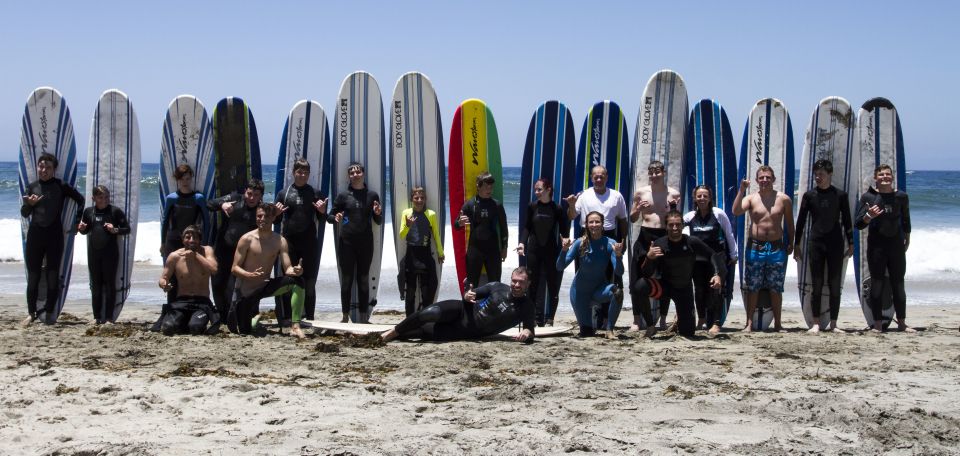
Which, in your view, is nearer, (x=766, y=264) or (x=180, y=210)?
(x=766, y=264)

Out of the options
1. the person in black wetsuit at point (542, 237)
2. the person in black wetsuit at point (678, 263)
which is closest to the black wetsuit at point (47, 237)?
the person in black wetsuit at point (542, 237)

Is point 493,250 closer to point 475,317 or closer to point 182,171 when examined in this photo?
point 475,317

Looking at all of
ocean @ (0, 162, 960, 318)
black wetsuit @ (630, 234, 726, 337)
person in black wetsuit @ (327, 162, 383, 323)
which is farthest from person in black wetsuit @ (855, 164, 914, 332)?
person in black wetsuit @ (327, 162, 383, 323)

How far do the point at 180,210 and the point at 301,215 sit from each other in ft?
2.77

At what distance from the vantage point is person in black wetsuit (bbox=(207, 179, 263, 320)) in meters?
6.70

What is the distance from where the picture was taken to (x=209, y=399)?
14.7 ft

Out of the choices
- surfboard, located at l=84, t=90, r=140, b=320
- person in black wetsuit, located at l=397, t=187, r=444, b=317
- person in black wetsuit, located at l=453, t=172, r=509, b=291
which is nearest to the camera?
person in black wetsuit, located at l=453, t=172, r=509, b=291

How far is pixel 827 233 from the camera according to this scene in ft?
22.3

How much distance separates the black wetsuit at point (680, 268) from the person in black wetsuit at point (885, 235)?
1.28m

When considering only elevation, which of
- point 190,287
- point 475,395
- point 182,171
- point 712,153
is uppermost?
point 712,153

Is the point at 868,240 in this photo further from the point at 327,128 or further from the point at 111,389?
the point at 111,389

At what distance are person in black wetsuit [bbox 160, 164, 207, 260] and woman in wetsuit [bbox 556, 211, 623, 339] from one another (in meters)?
2.58

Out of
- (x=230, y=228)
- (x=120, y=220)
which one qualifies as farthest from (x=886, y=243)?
(x=120, y=220)

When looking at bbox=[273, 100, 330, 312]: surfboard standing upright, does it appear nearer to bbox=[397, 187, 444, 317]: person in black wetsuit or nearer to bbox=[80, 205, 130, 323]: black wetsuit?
bbox=[397, 187, 444, 317]: person in black wetsuit
